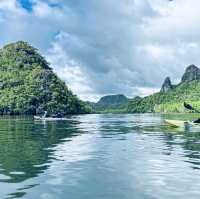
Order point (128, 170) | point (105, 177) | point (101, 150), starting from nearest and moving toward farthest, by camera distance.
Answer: point (105, 177) < point (128, 170) < point (101, 150)

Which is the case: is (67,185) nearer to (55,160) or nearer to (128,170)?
(128,170)

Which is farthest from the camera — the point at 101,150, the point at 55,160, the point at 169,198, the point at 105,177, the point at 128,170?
the point at 101,150

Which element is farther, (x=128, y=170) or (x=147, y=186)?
(x=128, y=170)

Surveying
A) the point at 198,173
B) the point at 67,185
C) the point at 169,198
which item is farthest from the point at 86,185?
the point at 198,173

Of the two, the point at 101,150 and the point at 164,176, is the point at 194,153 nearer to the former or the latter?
the point at 101,150

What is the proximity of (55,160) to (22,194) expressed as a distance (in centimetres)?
1027

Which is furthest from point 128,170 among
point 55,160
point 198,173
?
point 55,160

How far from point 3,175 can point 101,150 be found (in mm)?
14686

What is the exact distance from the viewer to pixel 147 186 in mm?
19906

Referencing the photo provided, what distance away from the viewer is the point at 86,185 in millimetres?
20016

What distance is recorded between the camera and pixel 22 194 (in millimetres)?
18062

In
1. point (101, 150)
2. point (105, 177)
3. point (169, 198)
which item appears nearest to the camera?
point (169, 198)

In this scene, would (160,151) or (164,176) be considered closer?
(164,176)

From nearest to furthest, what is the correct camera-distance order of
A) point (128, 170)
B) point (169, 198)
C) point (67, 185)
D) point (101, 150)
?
point (169, 198), point (67, 185), point (128, 170), point (101, 150)
